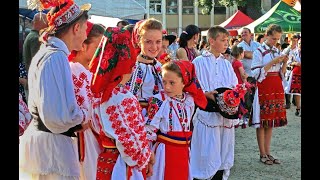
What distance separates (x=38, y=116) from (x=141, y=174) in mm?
808

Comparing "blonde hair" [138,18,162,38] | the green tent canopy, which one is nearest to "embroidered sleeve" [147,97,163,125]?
"blonde hair" [138,18,162,38]

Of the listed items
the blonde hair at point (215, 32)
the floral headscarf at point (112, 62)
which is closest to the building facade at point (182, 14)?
the blonde hair at point (215, 32)

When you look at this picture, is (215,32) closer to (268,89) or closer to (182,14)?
(268,89)

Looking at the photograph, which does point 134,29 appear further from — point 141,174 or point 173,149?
point 141,174

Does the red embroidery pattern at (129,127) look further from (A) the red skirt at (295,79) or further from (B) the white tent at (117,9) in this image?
(A) the red skirt at (295,79)

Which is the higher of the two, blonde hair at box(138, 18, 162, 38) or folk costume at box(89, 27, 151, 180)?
blonde hair at box(138, 18, 162, 38)

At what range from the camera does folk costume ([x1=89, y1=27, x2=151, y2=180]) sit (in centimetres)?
299

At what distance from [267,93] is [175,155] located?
2842 millimetres

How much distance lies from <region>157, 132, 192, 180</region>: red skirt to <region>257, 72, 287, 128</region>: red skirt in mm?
2733

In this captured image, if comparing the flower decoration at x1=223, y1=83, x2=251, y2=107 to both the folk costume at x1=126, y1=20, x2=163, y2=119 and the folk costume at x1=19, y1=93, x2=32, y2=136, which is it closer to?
the folk costume at x1=126, y1=20, x2=163, y2=119

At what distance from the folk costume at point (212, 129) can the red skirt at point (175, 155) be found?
3.62 ft

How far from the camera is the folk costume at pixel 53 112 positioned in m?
2.75

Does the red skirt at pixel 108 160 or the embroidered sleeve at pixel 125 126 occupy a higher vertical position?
the embroidered sleeve at pixel 125 126

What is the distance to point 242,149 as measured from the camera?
7395 millimetres
